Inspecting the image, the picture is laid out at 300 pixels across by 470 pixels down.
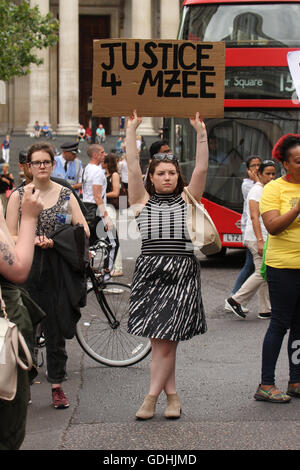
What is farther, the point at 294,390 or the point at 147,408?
the point at 294,390

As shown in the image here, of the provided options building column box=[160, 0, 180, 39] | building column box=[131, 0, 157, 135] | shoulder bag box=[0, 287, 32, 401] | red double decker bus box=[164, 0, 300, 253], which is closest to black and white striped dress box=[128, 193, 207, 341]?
shoulder bag box=[0, 287, 32, 401]

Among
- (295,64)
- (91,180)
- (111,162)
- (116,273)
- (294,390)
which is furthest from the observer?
(116,273)

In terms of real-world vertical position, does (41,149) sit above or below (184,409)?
above

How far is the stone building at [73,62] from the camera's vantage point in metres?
50.6

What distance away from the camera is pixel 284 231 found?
5.92 m

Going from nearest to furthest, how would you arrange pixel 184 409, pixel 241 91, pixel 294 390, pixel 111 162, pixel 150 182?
pixel 150 182 → pixel 184 409 → pixel 294 390 → pixel 111 162 → pixel 241 91

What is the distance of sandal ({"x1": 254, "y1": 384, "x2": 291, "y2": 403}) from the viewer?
231 inches

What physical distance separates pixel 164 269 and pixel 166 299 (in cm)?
17

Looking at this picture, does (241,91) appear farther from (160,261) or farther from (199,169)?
(160,261)

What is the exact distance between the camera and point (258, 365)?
707 cm

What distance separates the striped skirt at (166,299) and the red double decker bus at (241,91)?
8.19 metres

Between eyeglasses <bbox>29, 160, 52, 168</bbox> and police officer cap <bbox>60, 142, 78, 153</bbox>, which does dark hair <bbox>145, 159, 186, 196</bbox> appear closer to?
eyeglasses <bbox>29, 160, 52, 168</bbox>

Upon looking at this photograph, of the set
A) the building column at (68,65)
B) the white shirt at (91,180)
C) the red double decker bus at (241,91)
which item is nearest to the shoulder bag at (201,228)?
the white shirt at (91,180)

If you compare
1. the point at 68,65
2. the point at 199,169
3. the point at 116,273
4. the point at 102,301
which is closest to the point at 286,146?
the point at 199,169
